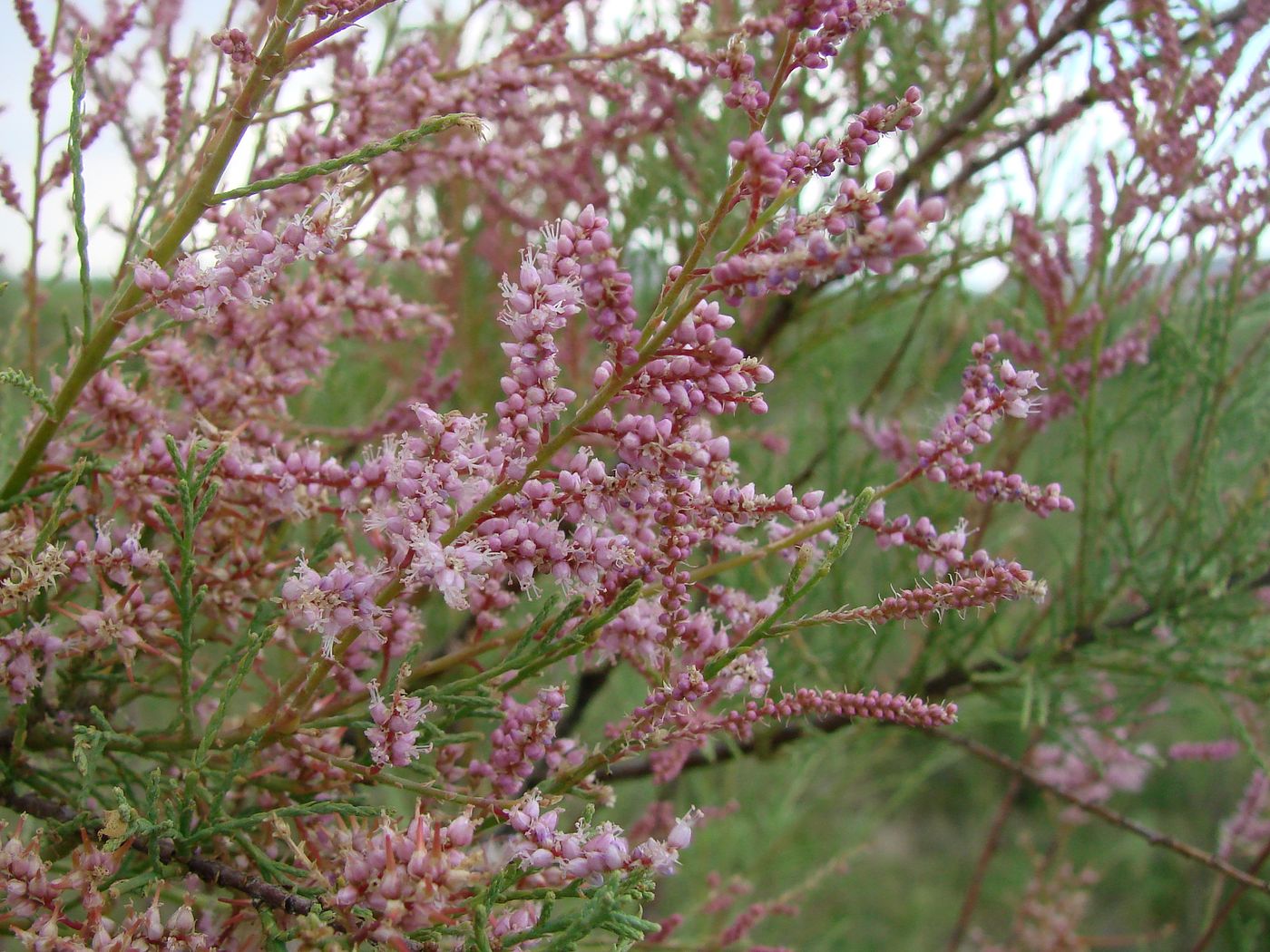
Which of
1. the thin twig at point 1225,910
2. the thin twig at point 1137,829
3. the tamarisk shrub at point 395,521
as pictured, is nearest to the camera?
the tamarisk shrub at point 395,521

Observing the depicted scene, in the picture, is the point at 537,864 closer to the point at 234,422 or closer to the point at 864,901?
the point at 234,422

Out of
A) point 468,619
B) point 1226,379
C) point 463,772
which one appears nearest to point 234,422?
point 463,772

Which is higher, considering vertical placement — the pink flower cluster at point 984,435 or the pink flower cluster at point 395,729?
the pink flower cluster at point 984,435

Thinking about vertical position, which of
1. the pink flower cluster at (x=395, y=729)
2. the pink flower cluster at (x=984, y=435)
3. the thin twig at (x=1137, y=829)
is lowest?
the thin twig at (x=1137, y=829)

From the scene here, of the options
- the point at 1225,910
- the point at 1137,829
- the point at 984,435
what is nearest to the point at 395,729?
the point at 984,435

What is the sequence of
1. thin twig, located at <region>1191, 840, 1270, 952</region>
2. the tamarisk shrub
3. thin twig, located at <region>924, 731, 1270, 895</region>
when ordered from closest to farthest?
the tamarisk shrub → thin twig, located at <region>924, 731, 1270, 895</region> → thin twig, located at <region>1191, 840, 1270, 952</region>

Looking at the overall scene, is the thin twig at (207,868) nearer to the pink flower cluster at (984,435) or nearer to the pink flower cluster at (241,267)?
the pink flower cluster at (241,267)

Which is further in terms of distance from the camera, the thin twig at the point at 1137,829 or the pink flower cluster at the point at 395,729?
the thin twig at the point at 1137,829

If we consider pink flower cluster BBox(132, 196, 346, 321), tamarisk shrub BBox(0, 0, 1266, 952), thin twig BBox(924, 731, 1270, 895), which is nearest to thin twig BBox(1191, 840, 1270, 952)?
thin twig BBox(924, 731, 1270, 895)

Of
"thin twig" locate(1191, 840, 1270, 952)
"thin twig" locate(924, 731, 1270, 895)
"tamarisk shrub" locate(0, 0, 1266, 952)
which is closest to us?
"tamarisk shrub" locate(0, 0, 1266, 952)

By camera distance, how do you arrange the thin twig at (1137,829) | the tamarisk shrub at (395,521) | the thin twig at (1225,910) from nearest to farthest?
the tamarisk shrub at (395,521)
the thin twig at (1137,829)
the thin twig at (1225,910)

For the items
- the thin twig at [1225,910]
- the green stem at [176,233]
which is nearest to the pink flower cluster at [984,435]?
the green stem at [176,233]

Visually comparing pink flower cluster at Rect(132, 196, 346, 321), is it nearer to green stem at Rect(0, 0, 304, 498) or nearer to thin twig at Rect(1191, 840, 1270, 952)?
green stem at Rect(0, 0, 304, 498)

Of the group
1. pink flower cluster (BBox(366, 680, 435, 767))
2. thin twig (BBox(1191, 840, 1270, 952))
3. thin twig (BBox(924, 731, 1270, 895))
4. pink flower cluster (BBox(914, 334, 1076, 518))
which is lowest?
thin twig (BBox(1191, 840, 1270, 952))
